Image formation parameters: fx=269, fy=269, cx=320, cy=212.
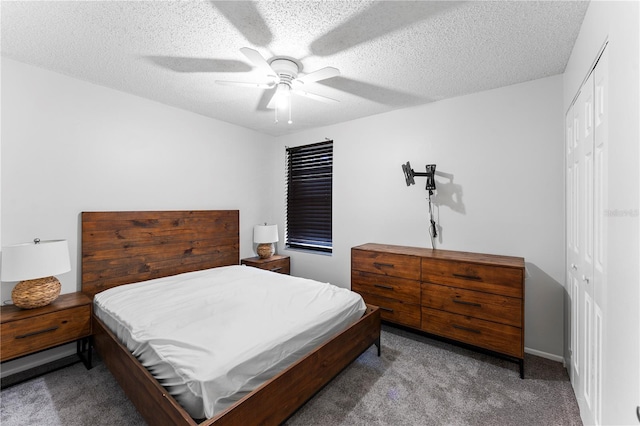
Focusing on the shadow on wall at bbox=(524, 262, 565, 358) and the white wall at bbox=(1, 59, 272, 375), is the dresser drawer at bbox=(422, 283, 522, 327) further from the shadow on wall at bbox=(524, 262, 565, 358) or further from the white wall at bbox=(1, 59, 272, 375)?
the white wall at bbox=(1, 59, 272, 375)

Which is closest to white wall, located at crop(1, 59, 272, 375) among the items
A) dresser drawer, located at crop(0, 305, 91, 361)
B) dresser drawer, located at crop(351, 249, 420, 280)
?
dresser drawer, located at crop(0, 305, 91, 361)

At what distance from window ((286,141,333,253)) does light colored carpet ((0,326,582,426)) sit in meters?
2.05

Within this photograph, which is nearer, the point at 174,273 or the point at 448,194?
the point at 448,194

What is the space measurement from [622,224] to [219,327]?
2084 mm

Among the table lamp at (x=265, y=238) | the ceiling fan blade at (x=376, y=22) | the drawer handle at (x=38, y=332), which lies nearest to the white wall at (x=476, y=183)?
the table lamp at (x=265, y=238)

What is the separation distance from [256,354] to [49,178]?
2.51 m

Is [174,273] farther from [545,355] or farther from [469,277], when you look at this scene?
[545,355]

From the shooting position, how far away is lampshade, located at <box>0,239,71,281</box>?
1.96 metres

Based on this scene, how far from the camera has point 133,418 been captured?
1.75m

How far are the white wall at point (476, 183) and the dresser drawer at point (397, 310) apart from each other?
2.55ft

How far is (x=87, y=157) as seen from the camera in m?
2.63

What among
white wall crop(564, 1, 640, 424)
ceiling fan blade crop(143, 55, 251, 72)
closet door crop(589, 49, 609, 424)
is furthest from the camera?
ceiling fan blade crop(143, 55, 251, 72)

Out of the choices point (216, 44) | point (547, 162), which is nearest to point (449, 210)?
point (547, 162)

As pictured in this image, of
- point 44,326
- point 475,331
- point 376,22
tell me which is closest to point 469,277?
point 475,331
